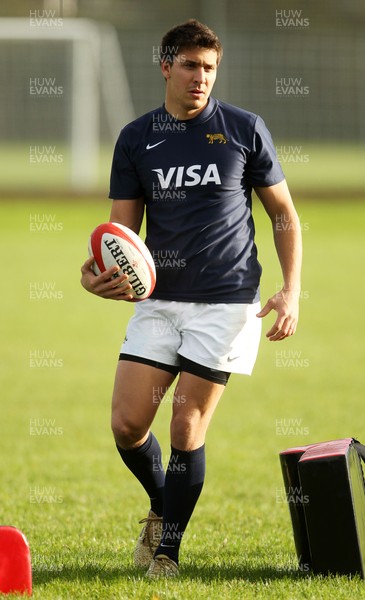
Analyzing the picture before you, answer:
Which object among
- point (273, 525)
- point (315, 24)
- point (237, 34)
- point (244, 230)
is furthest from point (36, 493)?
point (315, 24)

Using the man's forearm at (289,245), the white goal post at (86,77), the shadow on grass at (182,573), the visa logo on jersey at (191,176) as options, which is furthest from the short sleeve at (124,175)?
the white goal post at (86,77)

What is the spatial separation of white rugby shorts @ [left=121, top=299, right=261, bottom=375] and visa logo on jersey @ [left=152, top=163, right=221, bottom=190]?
1.78ft

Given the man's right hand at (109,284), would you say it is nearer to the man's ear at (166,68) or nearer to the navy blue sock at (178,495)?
the navy blue sock at (178,495)

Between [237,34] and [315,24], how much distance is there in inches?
191

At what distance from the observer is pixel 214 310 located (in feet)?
15.4

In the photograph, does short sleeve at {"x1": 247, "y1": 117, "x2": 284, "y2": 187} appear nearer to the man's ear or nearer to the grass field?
the man's ear

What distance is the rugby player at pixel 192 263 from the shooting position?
15.2ft

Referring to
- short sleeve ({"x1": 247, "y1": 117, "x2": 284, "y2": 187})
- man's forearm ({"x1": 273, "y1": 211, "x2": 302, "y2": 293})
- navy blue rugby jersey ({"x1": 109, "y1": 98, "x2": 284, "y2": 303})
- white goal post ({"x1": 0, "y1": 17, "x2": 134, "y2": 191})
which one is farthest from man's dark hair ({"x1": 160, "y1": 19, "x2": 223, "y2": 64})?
white goal post ({"x1": 0, "y1": 17, "x2": 134, "y2": 191})

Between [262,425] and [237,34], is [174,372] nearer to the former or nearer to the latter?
[262,425]

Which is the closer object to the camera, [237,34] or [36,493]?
[36,493]

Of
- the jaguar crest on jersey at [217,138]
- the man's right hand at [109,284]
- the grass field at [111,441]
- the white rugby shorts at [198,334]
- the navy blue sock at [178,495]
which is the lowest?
the grass field at [111,441]

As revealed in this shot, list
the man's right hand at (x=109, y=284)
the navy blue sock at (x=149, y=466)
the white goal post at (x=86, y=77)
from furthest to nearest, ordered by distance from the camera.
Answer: the white goal post at (x=86, y=77)
the navy blue sock at (x=149, y=466)
the man's right hand at (x=109, y=284)

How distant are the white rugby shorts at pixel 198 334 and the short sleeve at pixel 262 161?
570 mm

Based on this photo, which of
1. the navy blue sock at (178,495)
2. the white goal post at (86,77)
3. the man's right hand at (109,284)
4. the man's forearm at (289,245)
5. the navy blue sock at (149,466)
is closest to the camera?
the man's right hand at (109,284)
